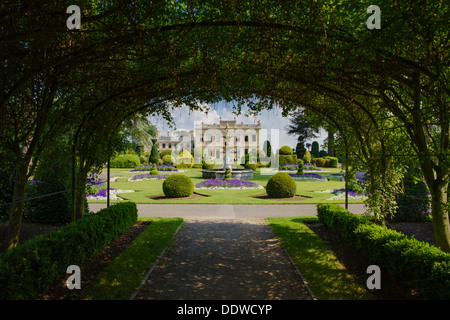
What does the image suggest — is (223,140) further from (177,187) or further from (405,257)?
(405,257)

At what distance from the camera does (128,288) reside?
4246 millimetres

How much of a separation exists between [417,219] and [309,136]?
127 ft

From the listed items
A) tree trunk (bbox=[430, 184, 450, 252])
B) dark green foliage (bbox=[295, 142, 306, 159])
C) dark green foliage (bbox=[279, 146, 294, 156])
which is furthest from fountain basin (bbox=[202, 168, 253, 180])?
dark green foliage (bbox=[295, 142, 306, 159])

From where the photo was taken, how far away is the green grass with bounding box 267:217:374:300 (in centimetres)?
419

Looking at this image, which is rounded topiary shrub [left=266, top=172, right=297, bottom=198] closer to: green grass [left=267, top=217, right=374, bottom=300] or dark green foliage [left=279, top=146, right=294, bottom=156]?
green grass [left=267, top=217, right=374, bottom=300]

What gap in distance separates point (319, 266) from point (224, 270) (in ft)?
5.73

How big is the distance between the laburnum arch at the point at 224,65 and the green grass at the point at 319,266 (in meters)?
1.86

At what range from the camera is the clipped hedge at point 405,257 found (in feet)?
11.6

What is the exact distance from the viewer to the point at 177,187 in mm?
13703

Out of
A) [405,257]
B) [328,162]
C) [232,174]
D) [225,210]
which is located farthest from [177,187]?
[328,162]

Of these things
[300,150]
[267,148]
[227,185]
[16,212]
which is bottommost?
[227,185]

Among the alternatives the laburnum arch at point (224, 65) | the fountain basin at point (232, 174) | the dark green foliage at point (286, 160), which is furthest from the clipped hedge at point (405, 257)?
the dark green foliage at point (286, 160)

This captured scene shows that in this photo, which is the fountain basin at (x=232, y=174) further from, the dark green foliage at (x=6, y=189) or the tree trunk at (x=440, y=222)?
the tree trunk at (x=440, y=222)
